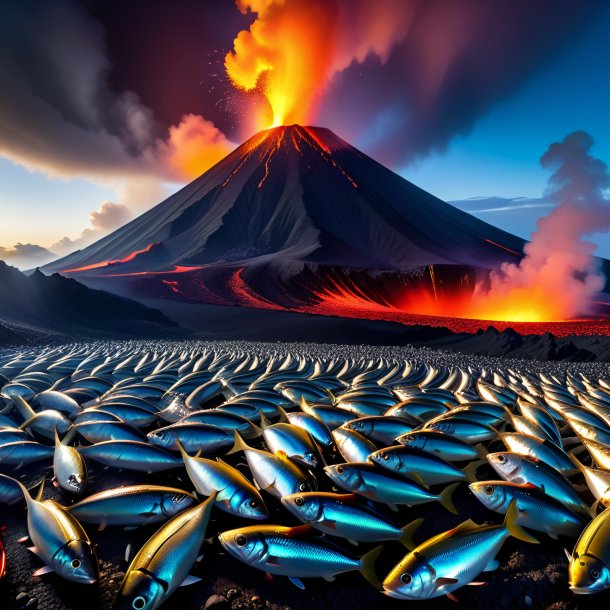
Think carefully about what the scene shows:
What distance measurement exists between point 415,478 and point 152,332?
31.8 meters

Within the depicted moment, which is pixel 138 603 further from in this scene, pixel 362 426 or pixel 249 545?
pixel 362 426

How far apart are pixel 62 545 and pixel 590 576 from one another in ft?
12.5

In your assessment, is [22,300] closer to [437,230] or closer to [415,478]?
[415,478]

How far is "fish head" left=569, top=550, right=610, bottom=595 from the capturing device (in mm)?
2902

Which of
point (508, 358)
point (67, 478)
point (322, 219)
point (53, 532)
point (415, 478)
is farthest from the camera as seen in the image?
point (322, 219)

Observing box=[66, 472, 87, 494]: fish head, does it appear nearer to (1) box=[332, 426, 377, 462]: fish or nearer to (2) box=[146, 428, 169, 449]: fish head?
(2) box=[146, 428, 169, 449]: fish head

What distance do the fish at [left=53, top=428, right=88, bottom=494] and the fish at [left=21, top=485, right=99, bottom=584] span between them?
2.69 feet

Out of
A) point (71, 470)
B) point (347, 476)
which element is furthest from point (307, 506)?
point (71, 470)

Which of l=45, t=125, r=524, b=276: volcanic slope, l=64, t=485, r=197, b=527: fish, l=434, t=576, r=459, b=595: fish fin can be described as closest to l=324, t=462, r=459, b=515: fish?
l=434, t=576, r=459, b=595: fish fin

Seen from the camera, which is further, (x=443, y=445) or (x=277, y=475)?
(x=443, y=445)

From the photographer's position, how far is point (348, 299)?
55.7m

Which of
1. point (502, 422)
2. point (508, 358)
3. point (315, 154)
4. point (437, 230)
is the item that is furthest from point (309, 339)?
point (315, 154)

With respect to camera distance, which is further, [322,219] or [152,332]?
[322,219]

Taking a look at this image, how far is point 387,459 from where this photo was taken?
4.13m
